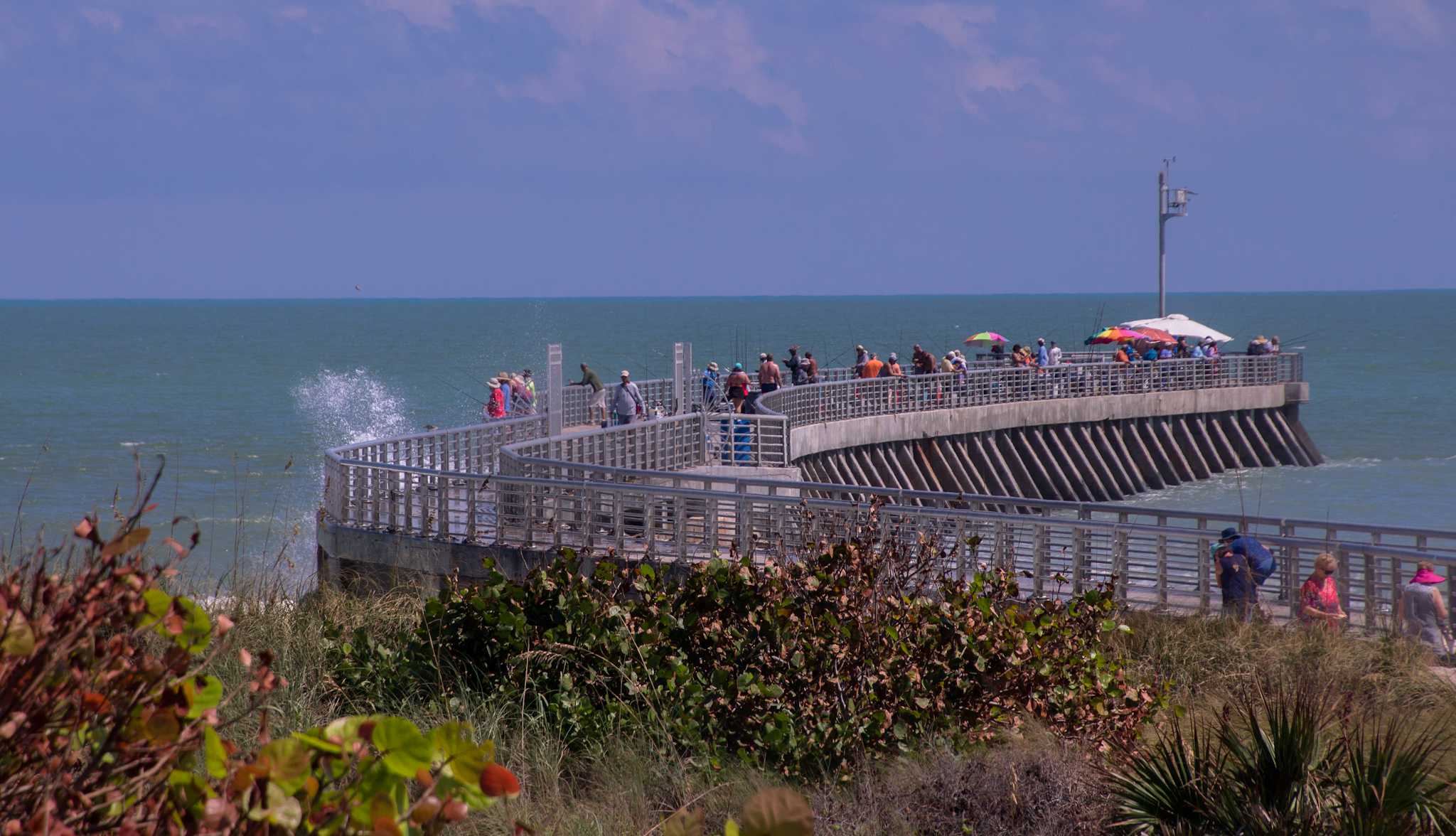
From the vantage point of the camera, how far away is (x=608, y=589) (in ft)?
26.0

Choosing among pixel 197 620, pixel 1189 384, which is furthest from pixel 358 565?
pixel 1189 384

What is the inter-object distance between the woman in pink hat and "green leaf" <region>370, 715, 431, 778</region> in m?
9.50

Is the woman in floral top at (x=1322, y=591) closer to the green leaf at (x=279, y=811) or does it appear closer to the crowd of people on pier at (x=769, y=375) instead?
the green leaf at (x=279, y=811)

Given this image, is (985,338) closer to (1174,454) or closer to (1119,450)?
(1174,454)

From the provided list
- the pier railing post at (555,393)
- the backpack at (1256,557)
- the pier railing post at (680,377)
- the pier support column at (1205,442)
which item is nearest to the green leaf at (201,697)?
the backpack at (1256,557)

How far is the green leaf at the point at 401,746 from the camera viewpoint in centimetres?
245

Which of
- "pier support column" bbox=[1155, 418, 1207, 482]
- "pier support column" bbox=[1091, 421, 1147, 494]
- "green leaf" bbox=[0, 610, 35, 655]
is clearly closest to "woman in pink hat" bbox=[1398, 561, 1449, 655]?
"green leaf" bbox=[0, 610, 35, 655]

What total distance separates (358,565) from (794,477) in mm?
10186

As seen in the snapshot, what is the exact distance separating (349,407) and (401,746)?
283ft

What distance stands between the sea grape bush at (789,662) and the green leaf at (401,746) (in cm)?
420

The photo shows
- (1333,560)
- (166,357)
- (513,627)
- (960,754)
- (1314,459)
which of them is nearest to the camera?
(960,754)

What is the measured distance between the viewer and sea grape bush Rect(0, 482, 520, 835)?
245 centimetres

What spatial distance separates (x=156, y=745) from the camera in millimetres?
2645

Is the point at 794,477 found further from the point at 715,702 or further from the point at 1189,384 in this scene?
the point at 1189,384
